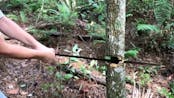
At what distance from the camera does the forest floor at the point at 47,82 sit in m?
4.54

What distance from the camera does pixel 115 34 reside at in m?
3.64

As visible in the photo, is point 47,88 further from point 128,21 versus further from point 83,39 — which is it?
point 128,21

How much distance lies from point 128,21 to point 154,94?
5.13 feet

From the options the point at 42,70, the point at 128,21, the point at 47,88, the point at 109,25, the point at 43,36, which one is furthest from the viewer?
the point at 128,21

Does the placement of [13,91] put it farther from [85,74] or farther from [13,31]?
[13,31]

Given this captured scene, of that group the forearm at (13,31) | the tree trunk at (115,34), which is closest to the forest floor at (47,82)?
the tree trunk at (115,34)

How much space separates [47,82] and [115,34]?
1338mm

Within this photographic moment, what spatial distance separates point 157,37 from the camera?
5.45 metres

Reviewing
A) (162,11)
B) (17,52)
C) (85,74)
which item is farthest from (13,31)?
(162,11)

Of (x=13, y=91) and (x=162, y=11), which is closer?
(x=13, y=91)

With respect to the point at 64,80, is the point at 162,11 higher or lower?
higher

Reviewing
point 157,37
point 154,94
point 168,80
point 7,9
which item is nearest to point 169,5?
point 157,37

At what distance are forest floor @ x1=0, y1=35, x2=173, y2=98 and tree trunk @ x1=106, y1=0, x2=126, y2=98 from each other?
62 cm

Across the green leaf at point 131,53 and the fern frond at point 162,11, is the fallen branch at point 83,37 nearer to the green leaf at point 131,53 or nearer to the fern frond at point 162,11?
the green leaf at point 131,53
